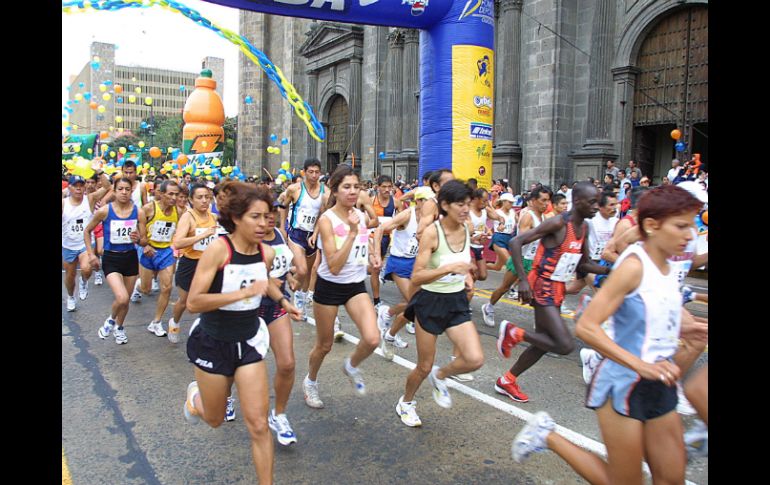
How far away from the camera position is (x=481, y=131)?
13234mm

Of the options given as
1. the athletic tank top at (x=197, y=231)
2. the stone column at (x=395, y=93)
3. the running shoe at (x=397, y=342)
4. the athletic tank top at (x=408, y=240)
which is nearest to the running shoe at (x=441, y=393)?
the running shoe at (x=397, y=342)

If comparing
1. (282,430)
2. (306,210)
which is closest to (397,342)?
(306,210)

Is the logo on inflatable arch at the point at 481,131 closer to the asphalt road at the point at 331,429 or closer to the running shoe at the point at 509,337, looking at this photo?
the asphalt road at the point at 331,429

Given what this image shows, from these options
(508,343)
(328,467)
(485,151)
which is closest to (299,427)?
(328,467)

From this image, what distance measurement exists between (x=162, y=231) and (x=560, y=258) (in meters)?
4.99

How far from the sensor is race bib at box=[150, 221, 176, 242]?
24.8ft

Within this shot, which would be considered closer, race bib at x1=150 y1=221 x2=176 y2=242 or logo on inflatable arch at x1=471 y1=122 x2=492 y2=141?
race bib at x1=150 y1=221 x2=176 y2=242

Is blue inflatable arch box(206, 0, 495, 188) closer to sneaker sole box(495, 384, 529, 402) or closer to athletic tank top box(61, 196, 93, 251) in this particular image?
athletic tank top box(61, 196, 93, 251)

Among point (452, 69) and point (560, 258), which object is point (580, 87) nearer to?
point (452, 69)

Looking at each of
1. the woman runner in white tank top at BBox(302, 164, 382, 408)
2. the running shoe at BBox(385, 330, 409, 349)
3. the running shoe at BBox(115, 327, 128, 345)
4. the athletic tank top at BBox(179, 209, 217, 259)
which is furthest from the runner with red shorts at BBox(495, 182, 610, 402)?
the running shoe at BBox(115, 327, 128, 345)

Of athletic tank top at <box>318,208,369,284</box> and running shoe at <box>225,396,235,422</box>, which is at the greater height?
athletic tank top at <box>318,208,369,284</box>

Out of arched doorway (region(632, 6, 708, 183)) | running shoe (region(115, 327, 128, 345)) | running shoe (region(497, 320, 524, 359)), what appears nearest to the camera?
running shoe (region(497, 320, 524, 359))

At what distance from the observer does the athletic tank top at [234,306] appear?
3570 millimetres
